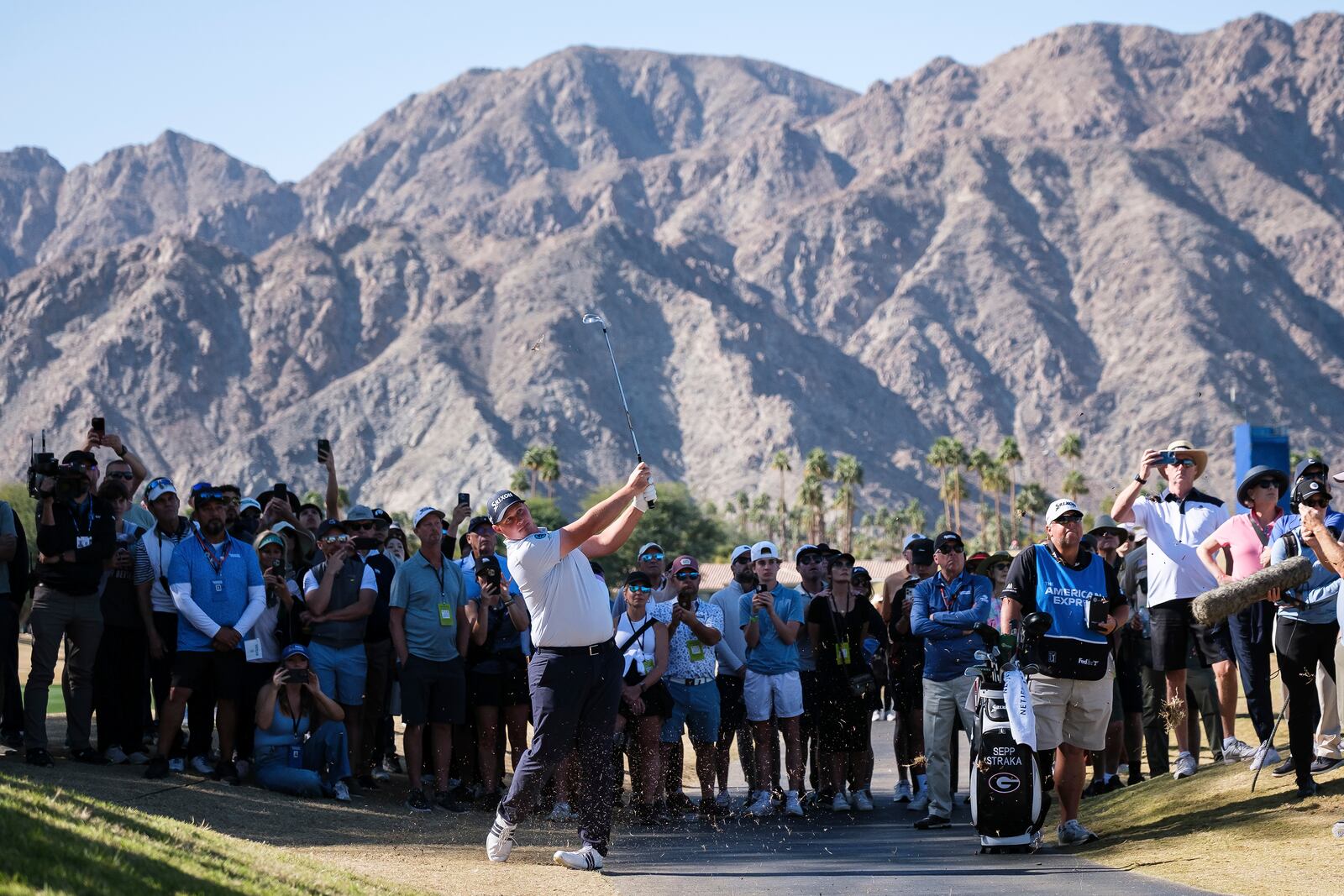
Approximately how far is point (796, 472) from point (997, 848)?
565 ft

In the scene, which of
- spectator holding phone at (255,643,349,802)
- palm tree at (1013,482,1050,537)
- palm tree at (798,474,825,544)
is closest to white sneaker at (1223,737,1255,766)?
spectator holding phone at (255,643,349,802)

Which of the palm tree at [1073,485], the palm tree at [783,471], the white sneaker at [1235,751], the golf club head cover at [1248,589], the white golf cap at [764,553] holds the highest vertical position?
the palm tree at [783,471]

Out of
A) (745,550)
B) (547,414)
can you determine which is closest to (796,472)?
(547,414)

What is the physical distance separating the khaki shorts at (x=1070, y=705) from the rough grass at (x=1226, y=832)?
761 mm

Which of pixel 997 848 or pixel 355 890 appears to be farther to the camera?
pixel 997 848

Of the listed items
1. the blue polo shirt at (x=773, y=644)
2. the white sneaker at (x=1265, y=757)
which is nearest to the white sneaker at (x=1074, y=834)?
the white sneaker at (x=1265, y=757)

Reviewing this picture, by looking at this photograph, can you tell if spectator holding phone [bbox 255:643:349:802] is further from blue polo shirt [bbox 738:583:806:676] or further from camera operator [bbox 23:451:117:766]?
blue polo shirt [bbox 738:583:806:676]

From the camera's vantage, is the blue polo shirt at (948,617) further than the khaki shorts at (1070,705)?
Yes

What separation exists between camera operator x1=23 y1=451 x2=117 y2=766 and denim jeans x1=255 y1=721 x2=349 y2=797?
4.44 ft

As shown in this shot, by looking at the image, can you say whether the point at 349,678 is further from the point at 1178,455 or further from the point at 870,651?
the point at 1178,455

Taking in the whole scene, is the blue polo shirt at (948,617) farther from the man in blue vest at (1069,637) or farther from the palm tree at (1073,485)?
the palm tree at (1073,485)

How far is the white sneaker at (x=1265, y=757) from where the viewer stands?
36.9 feet

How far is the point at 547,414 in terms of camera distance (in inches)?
7288

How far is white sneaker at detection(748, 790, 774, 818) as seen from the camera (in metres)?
13.5
